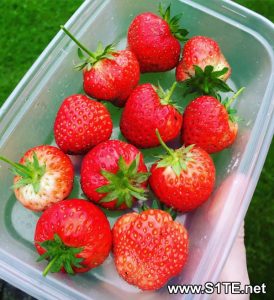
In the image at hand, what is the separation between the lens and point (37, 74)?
111cm

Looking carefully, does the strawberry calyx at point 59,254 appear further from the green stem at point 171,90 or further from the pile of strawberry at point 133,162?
the green stem at point 171,90

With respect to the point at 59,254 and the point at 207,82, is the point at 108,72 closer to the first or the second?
the point at 207,82

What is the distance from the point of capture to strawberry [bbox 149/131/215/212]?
0.95 metres

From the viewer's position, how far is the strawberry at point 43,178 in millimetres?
949

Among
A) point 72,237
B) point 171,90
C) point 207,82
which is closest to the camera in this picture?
point 72,237

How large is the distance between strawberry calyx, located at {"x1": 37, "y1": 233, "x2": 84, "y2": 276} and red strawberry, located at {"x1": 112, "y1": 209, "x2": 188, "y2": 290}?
10 centimetres

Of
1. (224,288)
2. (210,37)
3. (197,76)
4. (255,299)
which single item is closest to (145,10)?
(210,37)

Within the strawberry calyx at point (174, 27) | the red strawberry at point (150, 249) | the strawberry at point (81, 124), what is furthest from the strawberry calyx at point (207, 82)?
the red strawberry at point (150, 249)

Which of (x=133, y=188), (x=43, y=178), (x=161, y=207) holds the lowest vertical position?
(x=161, y=207)

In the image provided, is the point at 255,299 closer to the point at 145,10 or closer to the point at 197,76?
the point at 197,76

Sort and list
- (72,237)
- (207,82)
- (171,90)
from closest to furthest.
Answer: (72,237)
(171,90)
(207,82)

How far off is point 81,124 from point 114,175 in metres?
0.14

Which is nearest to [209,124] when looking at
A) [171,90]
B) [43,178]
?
[171,90]

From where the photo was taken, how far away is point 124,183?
0.94m
